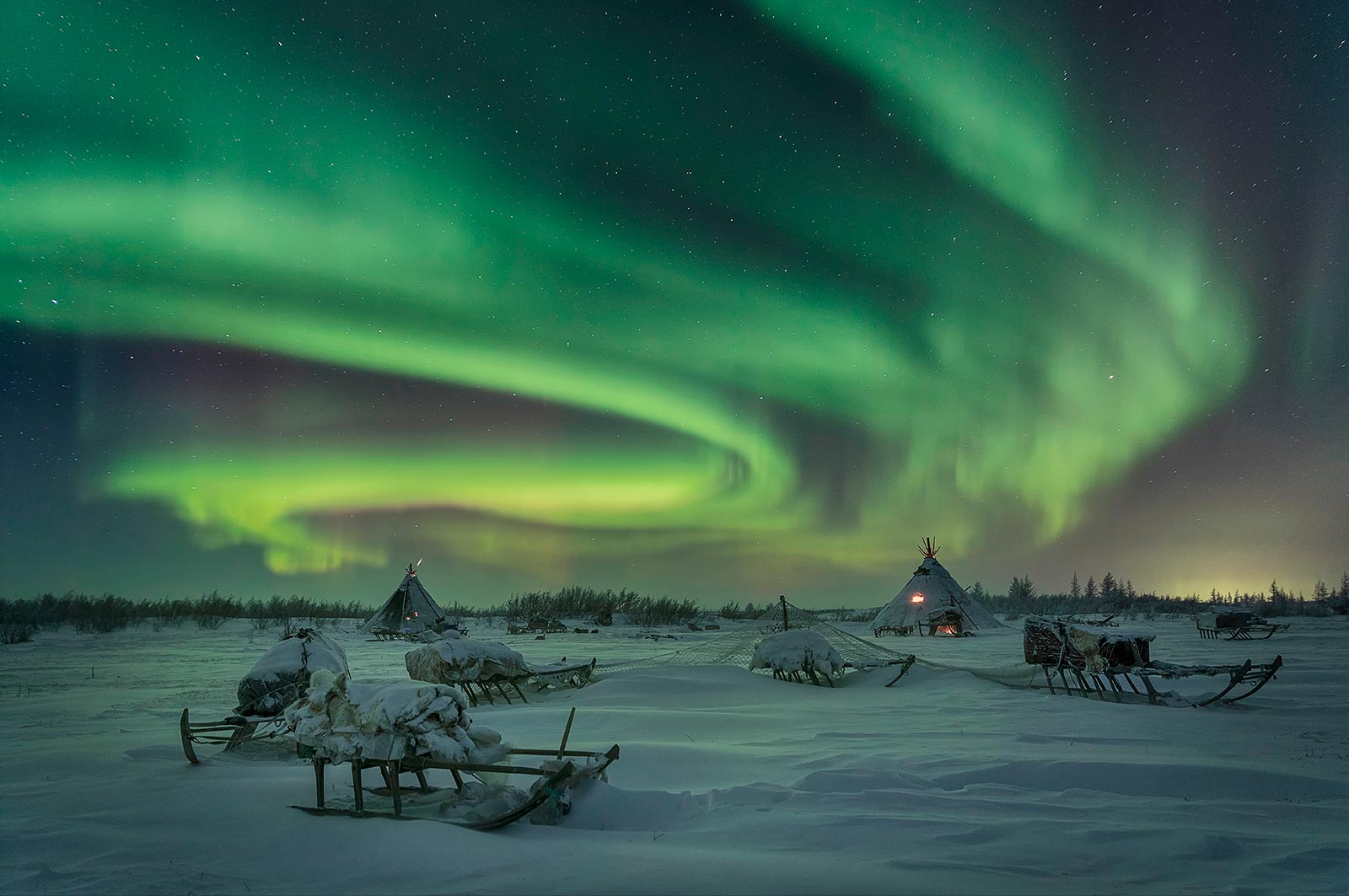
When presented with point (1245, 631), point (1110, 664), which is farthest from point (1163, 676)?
point (1245, 631)

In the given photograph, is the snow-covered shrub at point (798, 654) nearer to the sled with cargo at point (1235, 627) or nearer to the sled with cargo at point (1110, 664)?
the sled with cargo at point (1110, 664)

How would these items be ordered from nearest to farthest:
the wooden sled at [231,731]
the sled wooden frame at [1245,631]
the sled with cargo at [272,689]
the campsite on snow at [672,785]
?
the campsite on snow at [672,785], the wooden sled at [231,731], the sled with cargo at [272,689], the sled wooden frame at [1245,631]

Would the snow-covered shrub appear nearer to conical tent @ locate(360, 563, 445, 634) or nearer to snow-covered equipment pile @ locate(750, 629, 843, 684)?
snow-covered equipment pile @ locate(750, 629, 843, 684)

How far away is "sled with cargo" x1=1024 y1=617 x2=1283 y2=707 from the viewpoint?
13.3m

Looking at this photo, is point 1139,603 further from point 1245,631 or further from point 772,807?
point 772,807

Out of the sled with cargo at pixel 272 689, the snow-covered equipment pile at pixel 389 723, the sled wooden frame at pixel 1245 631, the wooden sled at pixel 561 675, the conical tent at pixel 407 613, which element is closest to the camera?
the snow-covered equipment pile at pixel 389 723

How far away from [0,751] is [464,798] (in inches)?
276

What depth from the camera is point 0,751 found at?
9.43 m

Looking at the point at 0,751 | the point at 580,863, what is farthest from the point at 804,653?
the point at 0,751

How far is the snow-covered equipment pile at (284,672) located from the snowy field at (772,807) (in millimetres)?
605

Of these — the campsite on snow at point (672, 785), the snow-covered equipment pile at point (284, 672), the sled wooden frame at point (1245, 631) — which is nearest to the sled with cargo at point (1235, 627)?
the sled wooden frame at point (1245, 631)

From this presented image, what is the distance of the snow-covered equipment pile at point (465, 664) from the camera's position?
46.7 feet

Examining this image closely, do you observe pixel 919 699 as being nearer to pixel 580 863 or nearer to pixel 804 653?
pixel 804 653

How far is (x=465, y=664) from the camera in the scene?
14.4 meters
